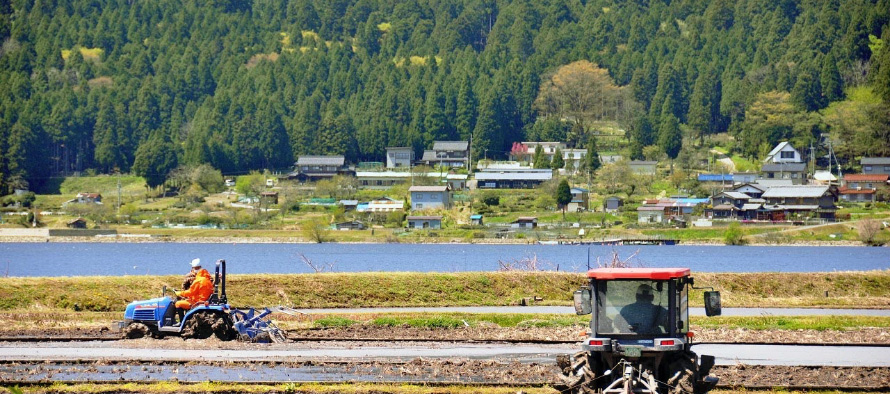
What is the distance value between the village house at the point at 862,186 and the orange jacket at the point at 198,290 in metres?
81.8

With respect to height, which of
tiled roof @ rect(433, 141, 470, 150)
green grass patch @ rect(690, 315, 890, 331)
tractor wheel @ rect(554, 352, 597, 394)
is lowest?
green grass patch @ rect(690, 315, 890, 331)

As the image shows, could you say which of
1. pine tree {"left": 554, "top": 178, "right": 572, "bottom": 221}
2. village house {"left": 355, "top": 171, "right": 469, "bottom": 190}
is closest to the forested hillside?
village house {"left": 355, "top": 171, "right": 469, "bottom": 190}

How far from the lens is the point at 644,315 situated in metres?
13.5

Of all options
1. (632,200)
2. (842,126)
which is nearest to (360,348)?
(632,200)

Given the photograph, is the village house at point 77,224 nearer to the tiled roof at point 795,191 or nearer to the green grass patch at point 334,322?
the tiled roof at point 795,191

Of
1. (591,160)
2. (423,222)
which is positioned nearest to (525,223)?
(423,222)

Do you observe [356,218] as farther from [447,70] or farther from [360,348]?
[360,348]

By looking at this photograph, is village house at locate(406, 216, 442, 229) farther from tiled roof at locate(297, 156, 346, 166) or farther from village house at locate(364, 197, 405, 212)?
tiled roof at locate(297, 156, 346, 166)

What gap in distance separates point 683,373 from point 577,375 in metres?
1.21

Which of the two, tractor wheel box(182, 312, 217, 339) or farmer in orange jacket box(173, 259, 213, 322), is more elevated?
farmer in orange jacket box(173, 259, 213, 322)

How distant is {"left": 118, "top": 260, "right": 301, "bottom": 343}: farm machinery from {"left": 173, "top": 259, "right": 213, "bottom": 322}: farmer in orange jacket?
9 cm

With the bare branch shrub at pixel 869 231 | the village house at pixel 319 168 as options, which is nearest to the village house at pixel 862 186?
the bare branch shrub at pixel 869 231

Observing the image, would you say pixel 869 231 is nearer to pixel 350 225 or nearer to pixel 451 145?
pixel 350 225

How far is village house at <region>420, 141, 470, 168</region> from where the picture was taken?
117625 mm
